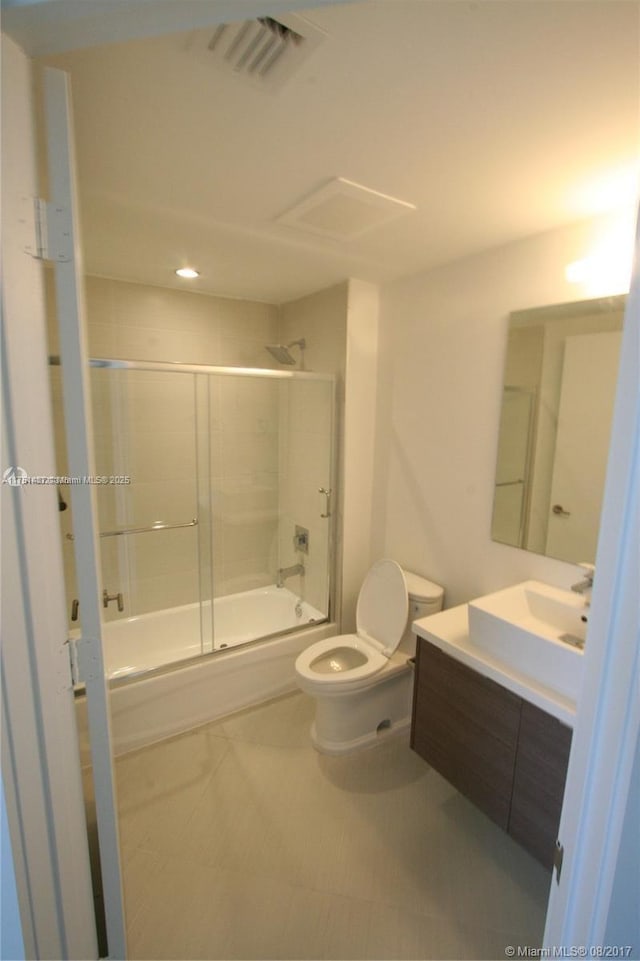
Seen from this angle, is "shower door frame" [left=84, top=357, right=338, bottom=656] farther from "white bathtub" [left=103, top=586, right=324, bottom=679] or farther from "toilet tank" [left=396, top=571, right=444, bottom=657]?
"toilet tank" [left=396, top=571, right=444, bottom=657]

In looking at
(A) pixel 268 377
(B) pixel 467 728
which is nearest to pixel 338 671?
(B) pixel 467 728

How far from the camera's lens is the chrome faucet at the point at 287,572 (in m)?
3.01

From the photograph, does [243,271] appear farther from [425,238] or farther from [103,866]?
[103,866]

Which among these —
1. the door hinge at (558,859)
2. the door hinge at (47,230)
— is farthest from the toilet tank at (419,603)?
the door hinge at (47,230)

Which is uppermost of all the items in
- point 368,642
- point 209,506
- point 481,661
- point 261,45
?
point 261,45

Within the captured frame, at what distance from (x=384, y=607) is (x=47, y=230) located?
2074 mm

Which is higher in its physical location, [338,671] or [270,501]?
[270,501]

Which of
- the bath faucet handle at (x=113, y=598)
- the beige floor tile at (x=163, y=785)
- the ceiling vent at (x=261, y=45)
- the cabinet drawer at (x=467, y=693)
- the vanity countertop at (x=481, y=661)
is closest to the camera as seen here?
the ceiling vent at (x=261, y=45)

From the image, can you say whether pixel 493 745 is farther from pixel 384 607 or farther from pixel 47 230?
pixel 47 230

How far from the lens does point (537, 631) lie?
1587 mm

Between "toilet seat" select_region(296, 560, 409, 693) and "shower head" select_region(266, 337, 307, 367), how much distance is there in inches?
60.3

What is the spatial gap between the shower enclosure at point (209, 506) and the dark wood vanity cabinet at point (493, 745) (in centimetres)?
113

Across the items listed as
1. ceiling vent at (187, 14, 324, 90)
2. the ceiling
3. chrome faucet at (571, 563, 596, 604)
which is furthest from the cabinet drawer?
ceiling vent at (187, 14, 324, 90)

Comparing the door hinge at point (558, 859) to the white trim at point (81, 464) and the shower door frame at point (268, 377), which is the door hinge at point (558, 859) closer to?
the white trim at point (81, 464)
